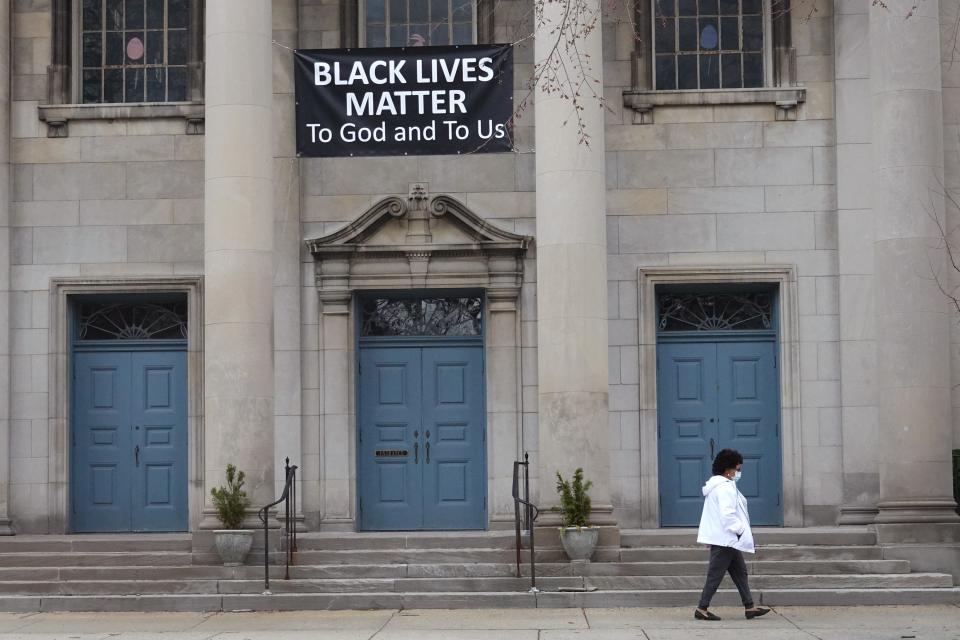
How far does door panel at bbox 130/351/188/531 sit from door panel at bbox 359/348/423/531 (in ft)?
7.86

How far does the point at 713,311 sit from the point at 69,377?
846 cm

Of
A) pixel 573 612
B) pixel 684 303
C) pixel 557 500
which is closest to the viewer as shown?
pixel 573 612

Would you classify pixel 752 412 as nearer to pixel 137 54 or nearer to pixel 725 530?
pixel 725 530

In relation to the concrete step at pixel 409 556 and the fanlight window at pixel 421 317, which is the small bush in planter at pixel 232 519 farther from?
the fanlight window at pixel 421 317

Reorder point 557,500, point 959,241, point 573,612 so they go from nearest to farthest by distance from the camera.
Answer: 1. point 573,612
2. point 557,500
3. point 959,241

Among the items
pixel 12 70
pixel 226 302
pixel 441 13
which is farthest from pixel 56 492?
pixel 441 13

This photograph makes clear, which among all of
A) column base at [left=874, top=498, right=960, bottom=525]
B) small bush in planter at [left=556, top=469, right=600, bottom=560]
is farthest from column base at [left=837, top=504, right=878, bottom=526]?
small bush in planter at [left=556, top=469, right=600, bottom=560]

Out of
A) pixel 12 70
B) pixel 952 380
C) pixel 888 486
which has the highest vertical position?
pixel 12 70

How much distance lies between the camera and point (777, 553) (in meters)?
16.8

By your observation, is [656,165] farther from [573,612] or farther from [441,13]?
[573,612]

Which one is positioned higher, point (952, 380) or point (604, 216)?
point (604, 216)

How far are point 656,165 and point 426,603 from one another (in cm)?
689

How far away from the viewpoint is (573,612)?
1524 centimetres

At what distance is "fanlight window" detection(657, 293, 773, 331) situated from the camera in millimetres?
19719
